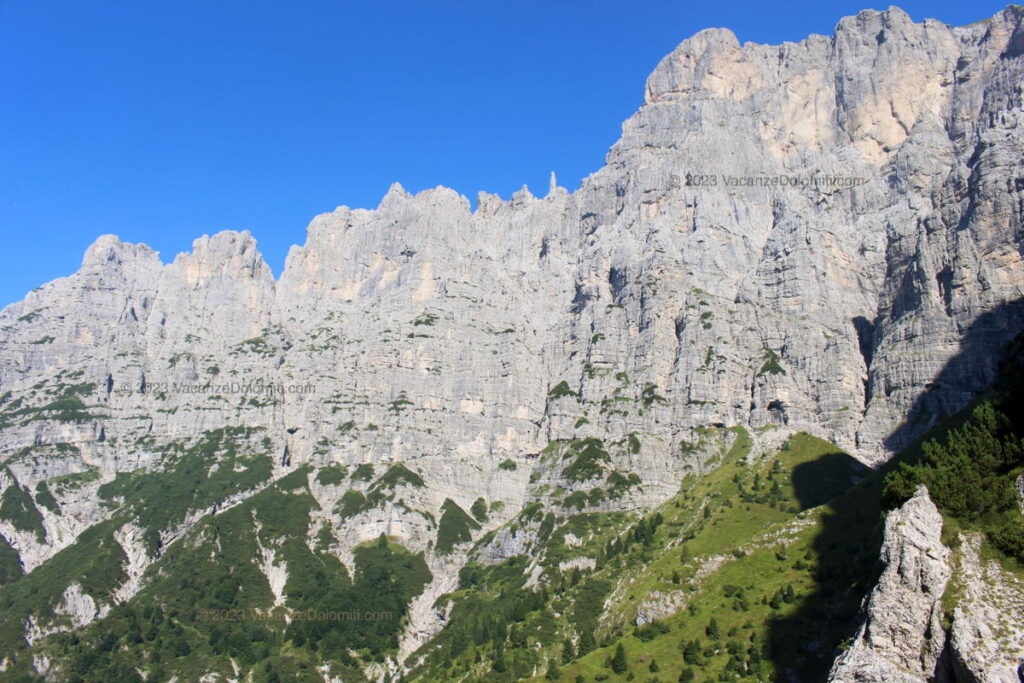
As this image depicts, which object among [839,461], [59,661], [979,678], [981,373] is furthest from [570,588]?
[979,678]

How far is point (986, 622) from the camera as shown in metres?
60.8

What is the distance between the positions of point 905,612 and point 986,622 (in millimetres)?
5907

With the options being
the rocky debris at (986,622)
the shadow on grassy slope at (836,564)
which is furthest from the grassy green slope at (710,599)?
the rocky debris at (986,622)

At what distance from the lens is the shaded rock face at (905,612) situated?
Result: 208ft

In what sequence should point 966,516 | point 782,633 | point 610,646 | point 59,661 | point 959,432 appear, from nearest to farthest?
point 966,516 → point 959,432 → point 782,633 → point 610,646 → point 59,661

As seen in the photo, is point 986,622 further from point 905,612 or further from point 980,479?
point 980,479

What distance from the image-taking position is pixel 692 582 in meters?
140

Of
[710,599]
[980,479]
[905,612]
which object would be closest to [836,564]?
[710,599]

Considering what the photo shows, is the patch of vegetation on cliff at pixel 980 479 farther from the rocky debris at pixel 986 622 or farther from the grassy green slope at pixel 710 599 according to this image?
the grassy green slope at pixel 710 599

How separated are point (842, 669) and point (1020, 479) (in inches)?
861

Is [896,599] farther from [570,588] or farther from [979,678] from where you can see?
[570,588]


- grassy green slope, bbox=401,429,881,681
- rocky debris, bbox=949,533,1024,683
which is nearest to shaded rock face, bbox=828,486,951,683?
rocky debris, bbox=949,533,1024,683

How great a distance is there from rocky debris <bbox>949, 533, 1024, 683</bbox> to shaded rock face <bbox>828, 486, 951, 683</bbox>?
5.27 ft

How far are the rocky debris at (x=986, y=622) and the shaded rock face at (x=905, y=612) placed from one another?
1.61m
